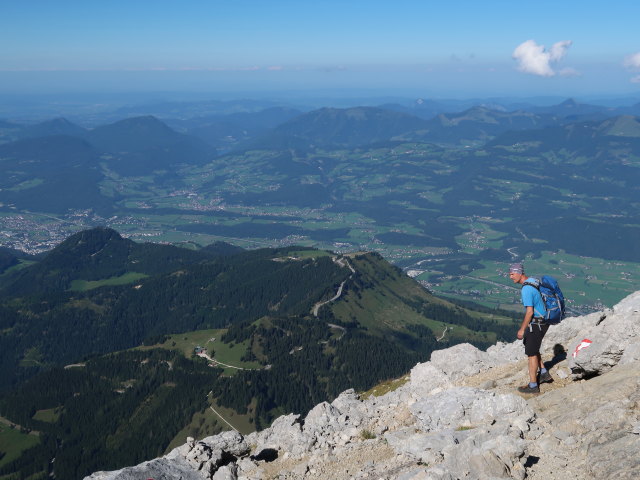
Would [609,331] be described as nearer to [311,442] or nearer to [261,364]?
[311,442]

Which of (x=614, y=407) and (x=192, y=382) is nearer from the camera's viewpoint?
(x=614, y=407)

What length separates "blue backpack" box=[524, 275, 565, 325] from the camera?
78.5 feet

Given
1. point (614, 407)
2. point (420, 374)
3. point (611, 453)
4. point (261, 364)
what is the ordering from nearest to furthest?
point (611, 453) → point (614, 407) → point (420, 374) → point (261, 364)

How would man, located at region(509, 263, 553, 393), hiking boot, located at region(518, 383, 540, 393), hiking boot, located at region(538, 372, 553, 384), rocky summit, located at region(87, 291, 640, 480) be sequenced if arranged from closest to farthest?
rocky summit, located at region(87, 291, 640, 480) < man, located at region(509, 263, 553, 393) < hiking boot, located at region(518, 383, 540, 393) < hiking boot, located at region(538, 372, 553, 384)

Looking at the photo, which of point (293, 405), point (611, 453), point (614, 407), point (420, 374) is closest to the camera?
point (611, 453)

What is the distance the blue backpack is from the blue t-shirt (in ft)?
0.50

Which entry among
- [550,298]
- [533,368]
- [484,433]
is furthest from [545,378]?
[484,433]

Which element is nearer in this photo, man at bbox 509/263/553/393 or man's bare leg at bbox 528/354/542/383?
man at bbox 509/263/553/393

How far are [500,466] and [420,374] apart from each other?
18132 mm

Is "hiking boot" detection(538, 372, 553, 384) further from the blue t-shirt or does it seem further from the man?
the blue t-shirt

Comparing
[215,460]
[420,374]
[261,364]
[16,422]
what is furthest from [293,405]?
[215,460]

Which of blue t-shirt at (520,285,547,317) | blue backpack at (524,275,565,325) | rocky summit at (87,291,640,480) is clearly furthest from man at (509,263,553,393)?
rocky summit at (87,291,640,480)

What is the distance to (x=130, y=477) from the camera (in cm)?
1998

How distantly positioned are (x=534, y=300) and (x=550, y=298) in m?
0.83
